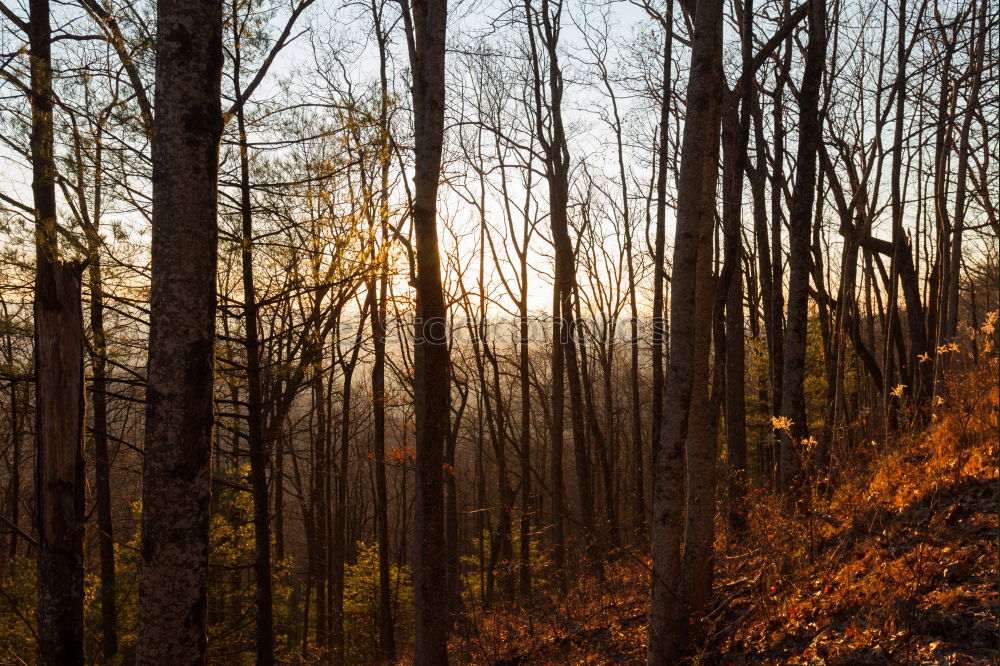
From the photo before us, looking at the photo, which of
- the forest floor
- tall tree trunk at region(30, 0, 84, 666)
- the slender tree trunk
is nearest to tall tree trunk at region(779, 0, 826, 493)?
the forest floor

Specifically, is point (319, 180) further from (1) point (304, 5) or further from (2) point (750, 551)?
(2) point (750, 551)

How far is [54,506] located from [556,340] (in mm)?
11659

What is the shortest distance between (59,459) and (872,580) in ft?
17.9

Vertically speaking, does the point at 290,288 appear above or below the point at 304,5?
below

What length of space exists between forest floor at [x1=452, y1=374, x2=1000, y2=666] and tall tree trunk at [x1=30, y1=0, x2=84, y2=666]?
386 centimetres

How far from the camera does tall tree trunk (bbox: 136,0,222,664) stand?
3021 millimetres

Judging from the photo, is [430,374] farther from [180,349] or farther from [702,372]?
[180,349]

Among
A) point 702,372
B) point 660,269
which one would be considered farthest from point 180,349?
point 660,269

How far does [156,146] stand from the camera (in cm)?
312

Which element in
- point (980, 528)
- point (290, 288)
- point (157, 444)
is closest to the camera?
point (157, 444)

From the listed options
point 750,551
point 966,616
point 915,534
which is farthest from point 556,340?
point 966,616

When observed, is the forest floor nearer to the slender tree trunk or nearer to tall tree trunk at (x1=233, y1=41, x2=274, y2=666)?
the slender tree trunk

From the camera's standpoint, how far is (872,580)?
4.33 m

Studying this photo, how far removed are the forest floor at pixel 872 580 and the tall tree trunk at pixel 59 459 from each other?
3865 mm
